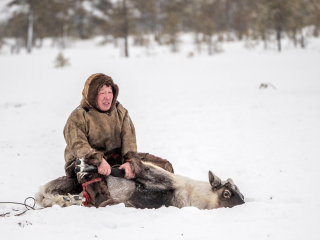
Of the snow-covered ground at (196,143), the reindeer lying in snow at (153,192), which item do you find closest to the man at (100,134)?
the reindeer lying in snow at (153,192)

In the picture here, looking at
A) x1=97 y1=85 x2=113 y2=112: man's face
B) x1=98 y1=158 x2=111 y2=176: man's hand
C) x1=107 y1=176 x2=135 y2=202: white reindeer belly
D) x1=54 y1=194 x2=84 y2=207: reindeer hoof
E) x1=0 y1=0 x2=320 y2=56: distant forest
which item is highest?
x1=0 y1=0 x2=320 y2=56: distant forest

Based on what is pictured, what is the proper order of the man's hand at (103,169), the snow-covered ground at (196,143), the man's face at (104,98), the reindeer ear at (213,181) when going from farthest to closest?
1. the man's face at (104,98)
2. the reindeer ear at (213,181)
3. the man's hand at (103,169)
4. the snow-covered ground at (196,143)

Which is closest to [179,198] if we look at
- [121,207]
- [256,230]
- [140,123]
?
[121,207]

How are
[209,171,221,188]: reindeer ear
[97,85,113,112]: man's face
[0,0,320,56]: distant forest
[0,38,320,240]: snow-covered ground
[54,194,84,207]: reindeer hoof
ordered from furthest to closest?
[0,0,320,56]: distant forest, [97,85,113,112]: man's face, [209,171,221,188]: reindeer ear, [54,194,84,207]: reindeer hoof, [0,38,320,240]: snow-covered ground

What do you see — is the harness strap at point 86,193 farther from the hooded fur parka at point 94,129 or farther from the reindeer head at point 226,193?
the reindeer head at point 226,193

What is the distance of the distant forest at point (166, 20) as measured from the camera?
66.1ft

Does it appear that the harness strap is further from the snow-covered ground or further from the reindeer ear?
the reindeer ear

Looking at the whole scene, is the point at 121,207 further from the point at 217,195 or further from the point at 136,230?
the point at 217,195

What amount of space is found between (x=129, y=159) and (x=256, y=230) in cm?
150

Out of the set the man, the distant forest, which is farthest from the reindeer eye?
the distant forest

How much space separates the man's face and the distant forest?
61.0ft

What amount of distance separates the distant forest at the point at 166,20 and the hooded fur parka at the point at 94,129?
1854 cm

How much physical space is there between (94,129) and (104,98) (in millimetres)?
364

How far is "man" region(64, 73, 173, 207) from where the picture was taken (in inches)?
129
